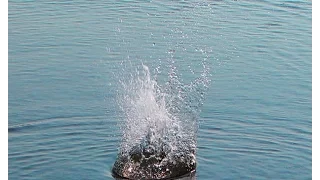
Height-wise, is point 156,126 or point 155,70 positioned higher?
point 155,70

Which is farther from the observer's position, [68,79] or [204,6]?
[204,6]

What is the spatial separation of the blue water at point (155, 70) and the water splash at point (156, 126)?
0.50ft

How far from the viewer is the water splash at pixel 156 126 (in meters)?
6.55

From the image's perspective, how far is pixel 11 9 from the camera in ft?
44.3

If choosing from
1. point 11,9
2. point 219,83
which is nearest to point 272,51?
point 219,83

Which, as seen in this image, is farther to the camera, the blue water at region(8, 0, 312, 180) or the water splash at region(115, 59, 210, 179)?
the blue water at region(8, 0, 312, 180)

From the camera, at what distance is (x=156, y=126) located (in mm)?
7012

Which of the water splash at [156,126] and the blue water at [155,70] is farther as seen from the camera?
the blue water at [155,70]

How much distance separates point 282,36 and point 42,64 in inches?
164

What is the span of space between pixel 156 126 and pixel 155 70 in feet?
7.94

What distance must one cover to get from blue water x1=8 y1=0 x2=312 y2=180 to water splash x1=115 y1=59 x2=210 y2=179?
15 cm

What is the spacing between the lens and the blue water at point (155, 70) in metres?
6.86

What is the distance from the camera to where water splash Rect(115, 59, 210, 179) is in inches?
258

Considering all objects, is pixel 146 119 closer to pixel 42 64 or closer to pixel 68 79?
pixel 68 79
